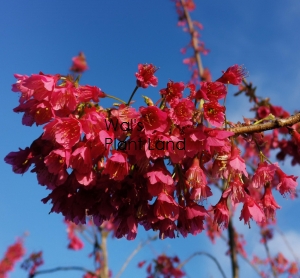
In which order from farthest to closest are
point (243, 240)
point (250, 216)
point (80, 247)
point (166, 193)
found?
point (80, 247) < point (243, 240) < point (250, 216) < point (166, 193)

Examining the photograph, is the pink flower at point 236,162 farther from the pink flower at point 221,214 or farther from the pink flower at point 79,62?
the pink flower at point 79,62

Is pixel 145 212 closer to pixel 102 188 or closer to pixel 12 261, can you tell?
pixel 102 188

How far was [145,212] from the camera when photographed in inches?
68.5

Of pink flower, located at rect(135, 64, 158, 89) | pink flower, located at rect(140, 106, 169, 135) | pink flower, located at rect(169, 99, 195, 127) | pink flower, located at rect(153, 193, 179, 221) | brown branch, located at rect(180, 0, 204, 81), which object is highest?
brown branch, located at rect(180, 0, 204, 81)

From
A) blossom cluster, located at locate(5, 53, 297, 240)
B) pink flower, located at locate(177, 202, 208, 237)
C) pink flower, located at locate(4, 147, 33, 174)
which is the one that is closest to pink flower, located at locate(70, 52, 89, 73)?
pink flower, located at locate(4, 147, 33, 174)

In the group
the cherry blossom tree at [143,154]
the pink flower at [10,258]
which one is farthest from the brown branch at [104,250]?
the pink flower at [10,258]

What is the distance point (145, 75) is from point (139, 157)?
1.63ft

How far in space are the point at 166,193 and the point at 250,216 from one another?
1.66ft

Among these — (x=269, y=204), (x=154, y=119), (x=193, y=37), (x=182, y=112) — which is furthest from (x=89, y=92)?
(x=193, y=37)

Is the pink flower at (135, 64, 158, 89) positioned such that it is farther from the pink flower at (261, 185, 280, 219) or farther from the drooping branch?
the drooping branch

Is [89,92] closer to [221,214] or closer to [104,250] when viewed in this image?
[221,214]

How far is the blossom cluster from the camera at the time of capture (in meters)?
1.55

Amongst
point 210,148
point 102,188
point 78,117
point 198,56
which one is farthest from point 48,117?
point 198,56

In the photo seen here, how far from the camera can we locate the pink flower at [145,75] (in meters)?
1.76
